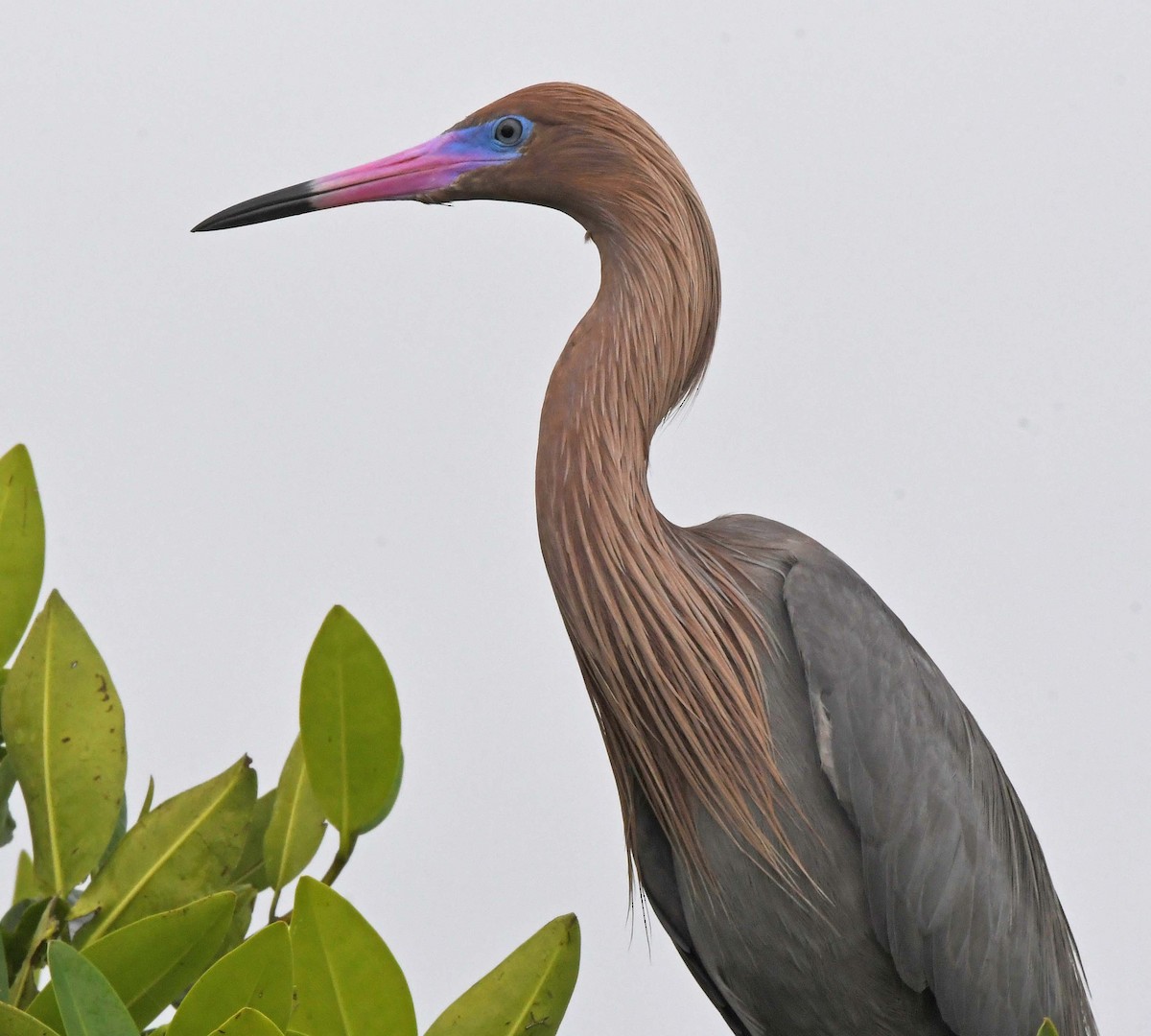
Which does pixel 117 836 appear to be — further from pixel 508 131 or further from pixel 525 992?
pixel 508 131

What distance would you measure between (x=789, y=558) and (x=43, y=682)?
870 mm

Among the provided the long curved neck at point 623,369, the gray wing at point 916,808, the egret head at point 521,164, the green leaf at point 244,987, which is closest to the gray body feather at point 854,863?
the gray wing at point 916,808

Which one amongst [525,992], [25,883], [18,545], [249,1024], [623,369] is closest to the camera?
[249,1024]

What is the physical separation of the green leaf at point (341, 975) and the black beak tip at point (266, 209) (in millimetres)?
874

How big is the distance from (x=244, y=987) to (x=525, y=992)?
0.83 ft

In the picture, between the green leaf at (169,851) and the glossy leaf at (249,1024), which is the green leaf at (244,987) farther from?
the green leaf at (169,851)

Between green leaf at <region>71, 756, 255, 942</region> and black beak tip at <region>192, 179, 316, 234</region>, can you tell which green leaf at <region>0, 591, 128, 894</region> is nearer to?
green leaf at <region>71, 756, 255, 942</region>

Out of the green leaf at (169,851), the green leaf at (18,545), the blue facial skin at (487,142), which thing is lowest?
the green leaf at (169,851)

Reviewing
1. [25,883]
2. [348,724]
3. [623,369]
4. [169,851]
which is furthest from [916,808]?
[25,883]

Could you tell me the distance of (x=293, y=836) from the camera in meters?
1.35

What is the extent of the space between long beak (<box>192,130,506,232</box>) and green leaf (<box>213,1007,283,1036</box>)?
0.99 metres

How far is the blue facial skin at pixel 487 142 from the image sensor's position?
1640mm

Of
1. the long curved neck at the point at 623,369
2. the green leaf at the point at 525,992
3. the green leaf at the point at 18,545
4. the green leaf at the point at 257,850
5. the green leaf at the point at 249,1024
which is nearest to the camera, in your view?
the green leaf at the point at 249,1024

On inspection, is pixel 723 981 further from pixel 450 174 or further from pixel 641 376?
pixel 450 174
